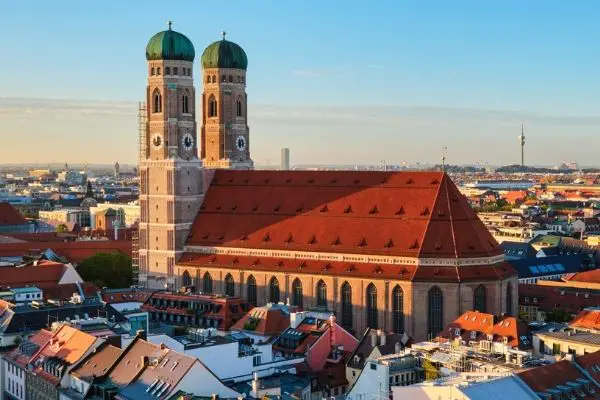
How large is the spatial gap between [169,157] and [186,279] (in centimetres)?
1646

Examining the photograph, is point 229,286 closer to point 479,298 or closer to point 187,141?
point 187,141

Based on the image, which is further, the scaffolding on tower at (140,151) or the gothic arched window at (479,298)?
the scaffolding on tower at (140,151)

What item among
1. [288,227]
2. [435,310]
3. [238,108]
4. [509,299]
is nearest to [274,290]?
[288,227]

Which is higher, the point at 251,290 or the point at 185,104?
the point at 185,104

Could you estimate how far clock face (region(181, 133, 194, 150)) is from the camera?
131000 mm

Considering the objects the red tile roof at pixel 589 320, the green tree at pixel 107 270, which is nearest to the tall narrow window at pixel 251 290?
the green tree at pixel 107 270

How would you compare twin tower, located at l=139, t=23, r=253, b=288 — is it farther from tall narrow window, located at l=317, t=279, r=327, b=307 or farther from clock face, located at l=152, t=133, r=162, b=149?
tall narrow window, located at l=317, t=279, r=327, b=307

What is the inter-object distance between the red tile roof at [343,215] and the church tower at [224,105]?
7990 mm

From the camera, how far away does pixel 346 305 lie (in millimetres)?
117312

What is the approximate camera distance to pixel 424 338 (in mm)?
110750

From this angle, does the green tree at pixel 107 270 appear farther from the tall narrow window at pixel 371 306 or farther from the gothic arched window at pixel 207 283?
the tall narrow window at pixel 371 306

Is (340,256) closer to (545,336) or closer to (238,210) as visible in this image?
(238,210)

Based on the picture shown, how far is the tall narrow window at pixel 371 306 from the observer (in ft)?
376

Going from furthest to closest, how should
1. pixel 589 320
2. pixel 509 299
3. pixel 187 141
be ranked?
1. pixel 187 141
2. pixel 509 299
3. pixel 589 320
